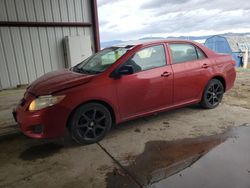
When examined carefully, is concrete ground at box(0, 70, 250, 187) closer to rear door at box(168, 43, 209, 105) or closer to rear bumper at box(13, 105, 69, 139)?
rear bumper at box(13, 105, 69, 139)

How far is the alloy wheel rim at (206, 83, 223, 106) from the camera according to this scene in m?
4.92

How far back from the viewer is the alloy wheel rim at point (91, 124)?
362cm

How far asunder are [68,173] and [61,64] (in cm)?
671

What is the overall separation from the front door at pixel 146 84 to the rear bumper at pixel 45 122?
3.08 feet

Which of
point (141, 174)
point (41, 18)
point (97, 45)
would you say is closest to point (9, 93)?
point (41, 18)

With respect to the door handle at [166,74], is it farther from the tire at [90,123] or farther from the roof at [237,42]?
the roof at [237,42]

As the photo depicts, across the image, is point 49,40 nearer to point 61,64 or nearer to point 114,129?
point 61,64

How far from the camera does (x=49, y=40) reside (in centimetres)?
866

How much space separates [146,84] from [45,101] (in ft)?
5.30

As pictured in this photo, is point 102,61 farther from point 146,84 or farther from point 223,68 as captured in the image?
point 223,68

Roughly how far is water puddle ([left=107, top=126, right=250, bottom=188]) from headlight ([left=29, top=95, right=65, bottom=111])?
1273mm

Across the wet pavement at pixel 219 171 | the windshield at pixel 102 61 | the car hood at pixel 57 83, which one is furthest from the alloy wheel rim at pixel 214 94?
the car hood at pixel 57 83

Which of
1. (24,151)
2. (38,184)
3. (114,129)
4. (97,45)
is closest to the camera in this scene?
(38,184)

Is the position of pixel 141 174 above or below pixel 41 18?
below
